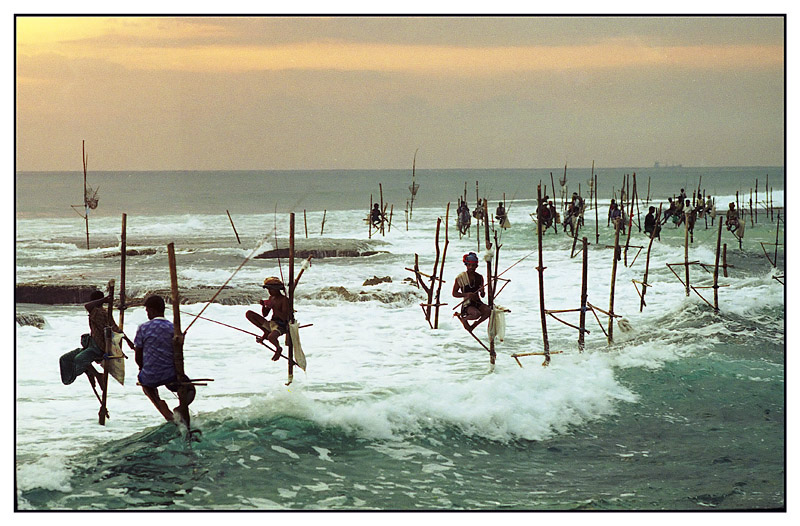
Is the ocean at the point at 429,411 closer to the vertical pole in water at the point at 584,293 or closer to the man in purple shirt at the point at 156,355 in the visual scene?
the vertical pole in water at the point at 584,293

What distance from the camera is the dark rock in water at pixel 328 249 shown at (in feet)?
59.2

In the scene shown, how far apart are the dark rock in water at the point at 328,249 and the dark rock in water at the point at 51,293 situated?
5.03 m

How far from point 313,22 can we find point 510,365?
12.9 ft

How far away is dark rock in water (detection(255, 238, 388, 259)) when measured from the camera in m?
18.0

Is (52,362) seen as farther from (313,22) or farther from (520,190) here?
(520,190)

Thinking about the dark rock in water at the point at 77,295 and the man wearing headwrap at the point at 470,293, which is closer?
the man wearing headwrap at the point at 470,293

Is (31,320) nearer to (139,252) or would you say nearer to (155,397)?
(155,397)

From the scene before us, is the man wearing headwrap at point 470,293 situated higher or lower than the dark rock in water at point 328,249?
lower

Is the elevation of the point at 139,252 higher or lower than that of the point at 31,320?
higher

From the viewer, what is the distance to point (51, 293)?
1257 centimetres

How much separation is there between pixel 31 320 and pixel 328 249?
28.4 feet

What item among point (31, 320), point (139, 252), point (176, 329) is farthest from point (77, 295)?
point (176, 329)

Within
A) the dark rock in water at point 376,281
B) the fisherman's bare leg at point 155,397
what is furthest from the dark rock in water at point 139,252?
the fisherman's bare leg at point 155,397
